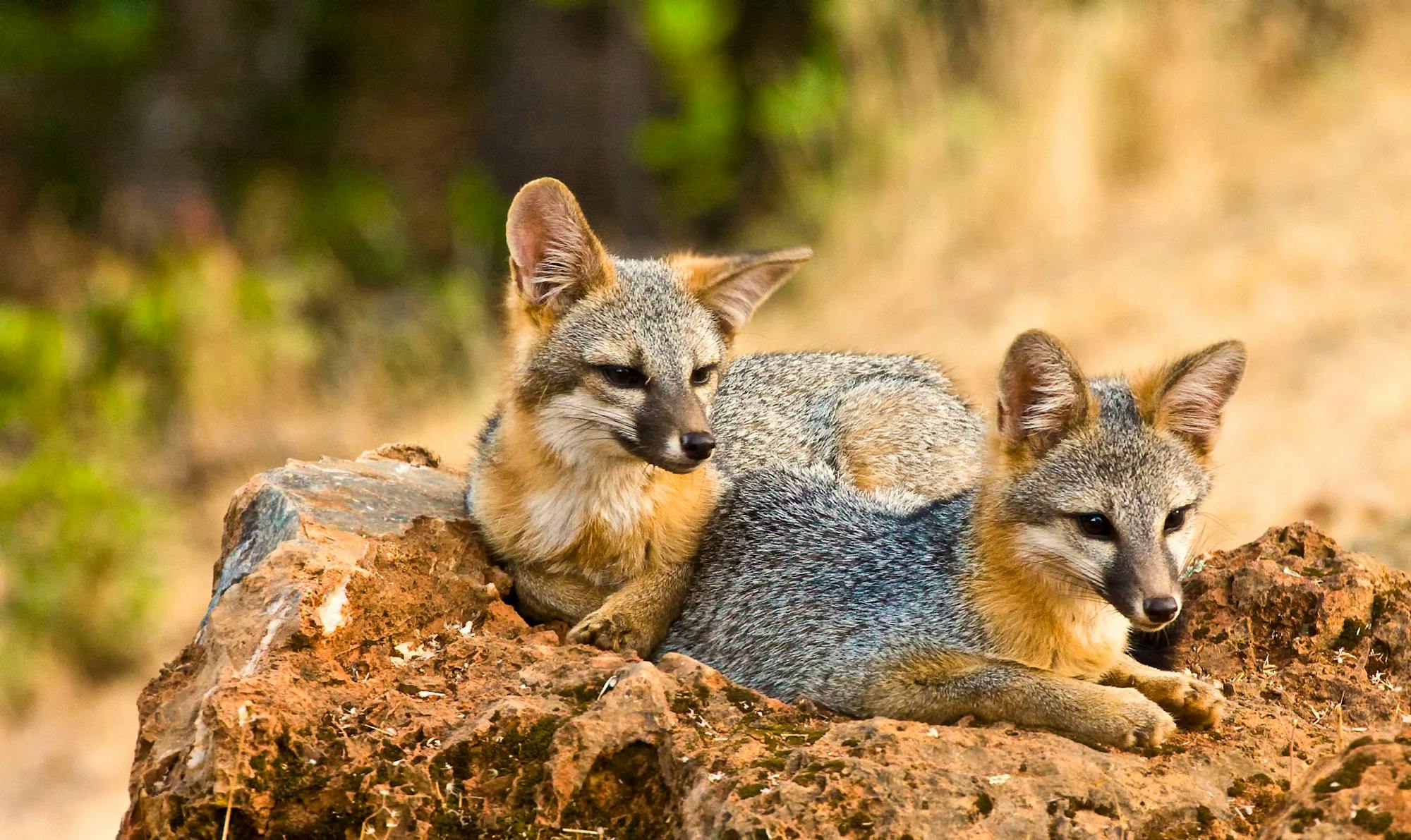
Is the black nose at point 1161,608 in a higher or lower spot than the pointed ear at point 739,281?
lower

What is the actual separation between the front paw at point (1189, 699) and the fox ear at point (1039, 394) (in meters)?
0.84

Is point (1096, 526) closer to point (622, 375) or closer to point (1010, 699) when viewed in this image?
point (1010, 699)

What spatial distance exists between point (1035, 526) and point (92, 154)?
19.9 meters

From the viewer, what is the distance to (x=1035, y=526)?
16.9ft

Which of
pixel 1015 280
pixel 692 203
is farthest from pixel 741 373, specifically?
pixel 692 203

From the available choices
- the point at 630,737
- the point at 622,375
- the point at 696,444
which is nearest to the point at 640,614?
the point at 696,444

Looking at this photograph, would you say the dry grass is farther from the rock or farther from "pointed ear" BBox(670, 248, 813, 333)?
the rock

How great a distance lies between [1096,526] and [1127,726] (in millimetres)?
684

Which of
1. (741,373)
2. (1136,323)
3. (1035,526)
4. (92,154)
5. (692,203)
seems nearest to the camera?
(1035,526)

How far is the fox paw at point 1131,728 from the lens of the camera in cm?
467

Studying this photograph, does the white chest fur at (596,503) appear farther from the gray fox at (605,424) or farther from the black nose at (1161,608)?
the black nose at (1161,608)

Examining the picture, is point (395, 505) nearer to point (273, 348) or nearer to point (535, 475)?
point (535, 475)

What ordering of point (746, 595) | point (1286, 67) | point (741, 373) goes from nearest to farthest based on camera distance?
point (746, 595), point (741, 373), point (1286, 67)

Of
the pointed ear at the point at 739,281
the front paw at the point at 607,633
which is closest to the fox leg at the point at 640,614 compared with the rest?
the front paw at the point at 607,633
